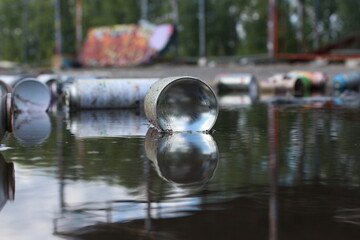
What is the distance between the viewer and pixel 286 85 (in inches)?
899

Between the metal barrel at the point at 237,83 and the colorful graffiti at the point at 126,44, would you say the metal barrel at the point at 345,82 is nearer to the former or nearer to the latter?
the metal barrel at the point at 237,83

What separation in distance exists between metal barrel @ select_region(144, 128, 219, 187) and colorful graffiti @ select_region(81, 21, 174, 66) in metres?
35.2

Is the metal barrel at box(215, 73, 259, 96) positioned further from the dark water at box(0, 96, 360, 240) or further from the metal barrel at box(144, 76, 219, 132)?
the metal barrel at box(144, 76, 219, 132)

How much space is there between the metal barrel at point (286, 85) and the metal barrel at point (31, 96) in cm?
Answer: 1004

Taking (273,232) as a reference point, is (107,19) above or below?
above

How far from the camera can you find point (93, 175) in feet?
19.8

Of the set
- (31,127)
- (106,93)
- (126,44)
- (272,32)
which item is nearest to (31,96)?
(106,93)

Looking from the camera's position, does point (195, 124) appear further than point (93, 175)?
Yes

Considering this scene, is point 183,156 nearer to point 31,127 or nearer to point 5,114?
point 5,114

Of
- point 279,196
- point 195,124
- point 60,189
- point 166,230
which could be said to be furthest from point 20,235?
point 195,124

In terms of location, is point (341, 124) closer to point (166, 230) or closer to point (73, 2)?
point (166, 230)

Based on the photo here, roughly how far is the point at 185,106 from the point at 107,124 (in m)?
1.99

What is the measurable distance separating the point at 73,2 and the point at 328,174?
86.6 meters

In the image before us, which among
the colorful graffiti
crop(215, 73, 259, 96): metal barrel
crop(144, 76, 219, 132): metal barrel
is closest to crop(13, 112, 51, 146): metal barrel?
crop(144, 76, 219, 132): metal barrel
